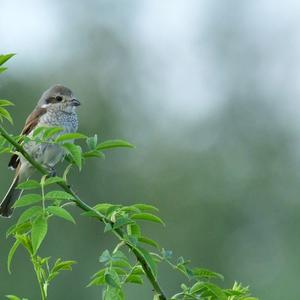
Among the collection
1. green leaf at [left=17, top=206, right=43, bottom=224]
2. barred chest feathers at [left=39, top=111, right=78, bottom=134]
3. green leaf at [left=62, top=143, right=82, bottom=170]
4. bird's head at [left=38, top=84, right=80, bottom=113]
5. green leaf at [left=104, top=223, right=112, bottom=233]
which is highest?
bird's head at [left=38, top=84, right=80, bottom=113]

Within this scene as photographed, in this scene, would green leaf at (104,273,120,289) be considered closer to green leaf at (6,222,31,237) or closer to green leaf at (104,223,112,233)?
green leaf at (104,223,112,233)

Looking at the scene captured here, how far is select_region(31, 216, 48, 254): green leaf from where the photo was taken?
108 inches

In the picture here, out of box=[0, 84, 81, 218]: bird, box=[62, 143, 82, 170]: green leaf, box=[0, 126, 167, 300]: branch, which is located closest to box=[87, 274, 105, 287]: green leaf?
box=[0, 126, 167, 300]: branch

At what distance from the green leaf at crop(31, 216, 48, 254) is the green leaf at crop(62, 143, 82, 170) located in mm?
216

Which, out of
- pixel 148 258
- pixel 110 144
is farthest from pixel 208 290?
pixel 110 144

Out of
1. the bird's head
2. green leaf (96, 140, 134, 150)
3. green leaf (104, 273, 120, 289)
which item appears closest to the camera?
green leaf (104, 273, 120, 289)

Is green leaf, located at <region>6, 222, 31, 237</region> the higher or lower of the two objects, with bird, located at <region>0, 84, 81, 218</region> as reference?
lower

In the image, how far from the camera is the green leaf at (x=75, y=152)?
297 centimetres

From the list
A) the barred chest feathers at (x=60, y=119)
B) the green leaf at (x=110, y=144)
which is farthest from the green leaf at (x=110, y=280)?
the barred chest feathers at (x=60, y=119)

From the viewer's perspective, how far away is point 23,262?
64.5 ft

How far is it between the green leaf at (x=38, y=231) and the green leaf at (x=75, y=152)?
22 centimetres

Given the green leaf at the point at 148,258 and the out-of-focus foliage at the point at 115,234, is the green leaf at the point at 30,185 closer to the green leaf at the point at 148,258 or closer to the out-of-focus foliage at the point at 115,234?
the out-of-focus foliage at the point at 115,234

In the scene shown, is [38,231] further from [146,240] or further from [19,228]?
[146,240]

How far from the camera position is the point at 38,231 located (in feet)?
9.14
